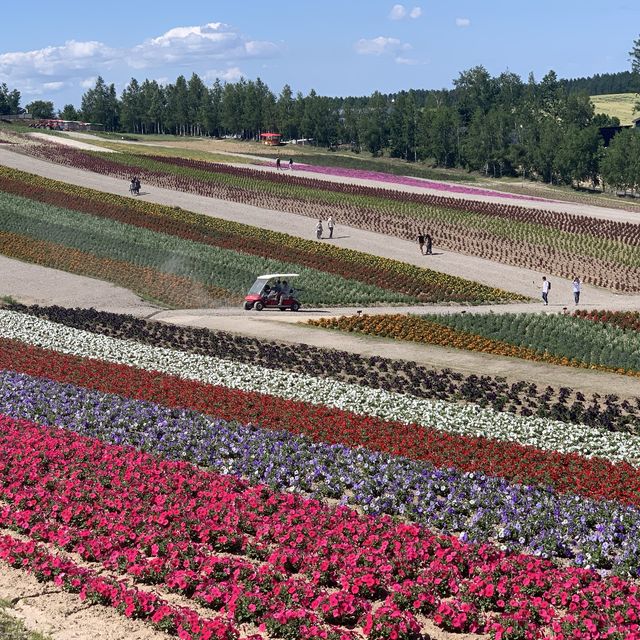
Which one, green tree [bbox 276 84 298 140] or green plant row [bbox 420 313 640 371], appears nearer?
green plant row [bbox 420 313 640 371]

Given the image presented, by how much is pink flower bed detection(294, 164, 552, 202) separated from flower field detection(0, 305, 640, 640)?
72867 mm

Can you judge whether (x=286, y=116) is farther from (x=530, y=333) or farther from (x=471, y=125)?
(x=530, y=333)

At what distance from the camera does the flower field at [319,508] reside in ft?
39.3

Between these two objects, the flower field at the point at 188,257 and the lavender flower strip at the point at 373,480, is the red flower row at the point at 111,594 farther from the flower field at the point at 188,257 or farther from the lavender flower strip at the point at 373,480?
the flower field at the point at 188,257

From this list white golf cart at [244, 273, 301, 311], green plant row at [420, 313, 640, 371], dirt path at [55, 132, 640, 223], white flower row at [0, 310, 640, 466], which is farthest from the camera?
dirt path at [55, 132, 640, 223]

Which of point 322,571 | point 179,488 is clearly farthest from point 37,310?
point 322,571

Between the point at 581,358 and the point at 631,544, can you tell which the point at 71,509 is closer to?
the point at 631,544

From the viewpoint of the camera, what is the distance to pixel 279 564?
42.9ft

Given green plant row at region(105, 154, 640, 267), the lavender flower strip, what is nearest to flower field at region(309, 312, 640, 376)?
the lavender flower strip

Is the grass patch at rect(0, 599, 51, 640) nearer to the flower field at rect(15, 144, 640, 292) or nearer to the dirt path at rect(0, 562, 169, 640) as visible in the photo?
the dirt path at rect(0, 562, 169, 640)

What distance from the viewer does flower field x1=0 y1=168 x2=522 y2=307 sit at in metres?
47.4

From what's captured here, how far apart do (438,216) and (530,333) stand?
40198mm

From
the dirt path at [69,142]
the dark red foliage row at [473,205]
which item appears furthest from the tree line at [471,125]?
the dirt path at [69,142]

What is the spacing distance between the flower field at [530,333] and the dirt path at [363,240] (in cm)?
740
